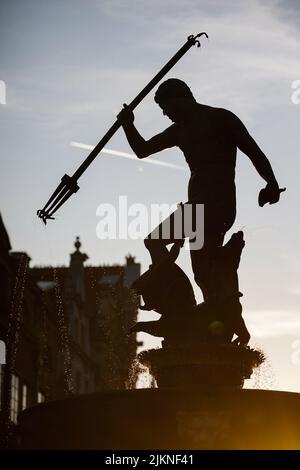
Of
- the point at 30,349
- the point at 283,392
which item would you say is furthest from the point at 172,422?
the point at 30,349

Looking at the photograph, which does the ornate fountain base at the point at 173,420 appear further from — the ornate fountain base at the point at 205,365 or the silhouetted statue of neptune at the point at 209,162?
the silhouetted statue of neptune at the point at 209,162

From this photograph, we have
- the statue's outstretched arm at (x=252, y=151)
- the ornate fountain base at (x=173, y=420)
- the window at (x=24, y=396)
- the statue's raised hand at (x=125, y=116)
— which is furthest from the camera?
the window at (x=24, y=396)

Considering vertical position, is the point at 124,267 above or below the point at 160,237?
above

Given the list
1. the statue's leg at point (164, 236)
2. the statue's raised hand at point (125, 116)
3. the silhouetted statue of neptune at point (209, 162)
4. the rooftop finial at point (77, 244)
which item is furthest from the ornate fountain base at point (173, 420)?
the rooftop finial at point (77, 244)

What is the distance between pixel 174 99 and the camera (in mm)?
10938

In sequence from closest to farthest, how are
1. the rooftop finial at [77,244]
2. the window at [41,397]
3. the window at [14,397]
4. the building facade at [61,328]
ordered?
the window at [14,397] → the building facade at [61,328] → the window at [41,397] → the rooftop finial at [77,244]

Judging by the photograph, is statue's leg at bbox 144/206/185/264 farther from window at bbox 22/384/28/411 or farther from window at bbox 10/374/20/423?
window at bbox 22/384/28/411

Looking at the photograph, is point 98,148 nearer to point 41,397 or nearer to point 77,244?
point 41,397

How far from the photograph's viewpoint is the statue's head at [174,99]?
429 inches

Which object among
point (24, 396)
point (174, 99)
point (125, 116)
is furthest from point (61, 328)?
point (174, 99)

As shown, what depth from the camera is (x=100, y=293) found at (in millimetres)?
61469

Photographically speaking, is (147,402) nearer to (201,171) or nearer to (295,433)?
(295,433)

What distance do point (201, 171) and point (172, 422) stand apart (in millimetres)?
3076

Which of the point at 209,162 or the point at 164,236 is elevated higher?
the point at 209,162
